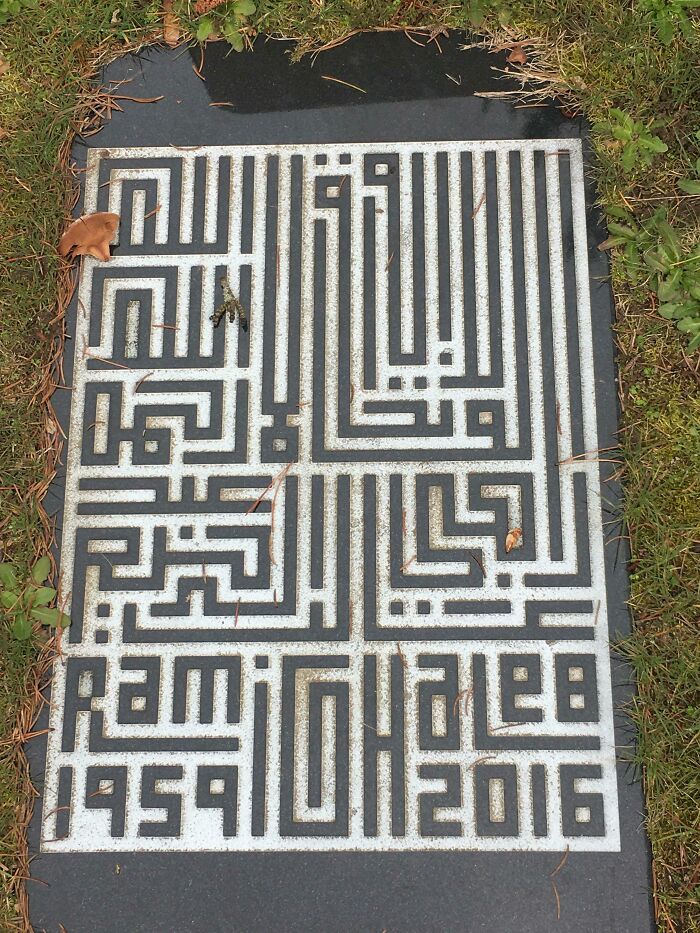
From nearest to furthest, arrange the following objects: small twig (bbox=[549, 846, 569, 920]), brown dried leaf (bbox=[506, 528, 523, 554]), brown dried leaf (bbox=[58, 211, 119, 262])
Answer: small twig (bbox=[549, 846, 569, 920]) → brown dried leaf (bbox=[506, 528, 523, 554]) → brown dried leaf (bbox=[58, 211, 119, 262])

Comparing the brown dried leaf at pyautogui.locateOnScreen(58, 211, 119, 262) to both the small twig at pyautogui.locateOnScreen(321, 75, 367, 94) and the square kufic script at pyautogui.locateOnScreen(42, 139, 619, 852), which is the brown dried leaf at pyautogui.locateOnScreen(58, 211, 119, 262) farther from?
the small twig at pyautogui.locateOnScreen(321, 75, 367, 94)

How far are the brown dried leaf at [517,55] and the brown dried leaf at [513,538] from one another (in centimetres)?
97

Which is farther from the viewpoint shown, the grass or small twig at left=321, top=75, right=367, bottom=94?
small twig at left=321, top=75, right=367, bottom=94

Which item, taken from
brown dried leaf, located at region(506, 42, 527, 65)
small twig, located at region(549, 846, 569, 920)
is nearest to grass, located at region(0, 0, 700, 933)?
brown dried leaf, located at region(506, 42, 527, 65)

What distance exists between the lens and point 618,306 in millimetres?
1534

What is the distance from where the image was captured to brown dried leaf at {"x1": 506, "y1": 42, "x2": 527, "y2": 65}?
5.24 feet

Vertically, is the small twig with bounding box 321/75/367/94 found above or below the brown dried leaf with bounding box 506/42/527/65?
below

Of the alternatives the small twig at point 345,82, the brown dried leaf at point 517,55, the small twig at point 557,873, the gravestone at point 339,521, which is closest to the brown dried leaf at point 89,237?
the gravestone at point 339,521

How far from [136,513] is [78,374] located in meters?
0.31

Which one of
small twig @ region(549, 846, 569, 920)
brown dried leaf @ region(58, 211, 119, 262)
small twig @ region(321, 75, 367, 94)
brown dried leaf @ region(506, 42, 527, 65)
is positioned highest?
brown dried leaf @ region(506, 42, 527, 65)

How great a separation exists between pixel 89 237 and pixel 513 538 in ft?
3.41

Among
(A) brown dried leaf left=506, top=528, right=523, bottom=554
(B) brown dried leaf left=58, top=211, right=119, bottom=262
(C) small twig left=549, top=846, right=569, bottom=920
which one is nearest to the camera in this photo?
(C) small twig left=549, top=846, right=569, bottom=920

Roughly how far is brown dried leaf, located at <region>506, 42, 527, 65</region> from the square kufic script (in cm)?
17

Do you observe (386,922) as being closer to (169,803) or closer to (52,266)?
(169,803)
